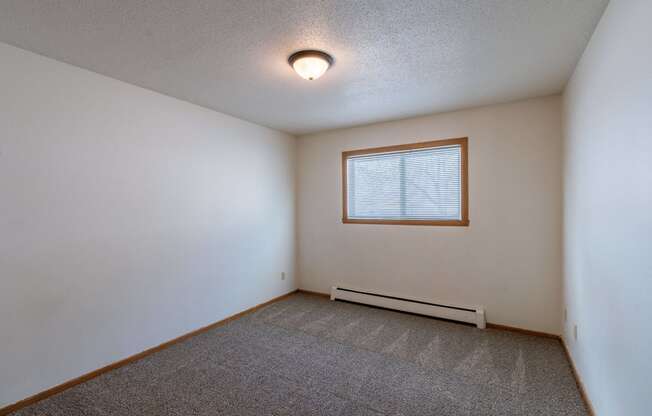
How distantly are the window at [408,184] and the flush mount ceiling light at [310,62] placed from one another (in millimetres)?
1925

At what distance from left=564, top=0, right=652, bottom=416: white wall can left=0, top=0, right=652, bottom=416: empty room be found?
0.06ft

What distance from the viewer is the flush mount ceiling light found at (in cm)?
214

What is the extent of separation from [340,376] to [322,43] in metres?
2.49

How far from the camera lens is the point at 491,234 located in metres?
3.32

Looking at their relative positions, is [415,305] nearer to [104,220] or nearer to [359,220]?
[359,220]

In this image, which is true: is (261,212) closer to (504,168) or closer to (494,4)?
(504,168)

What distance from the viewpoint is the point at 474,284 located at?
3.42 m

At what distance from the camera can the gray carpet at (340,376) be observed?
2055mm

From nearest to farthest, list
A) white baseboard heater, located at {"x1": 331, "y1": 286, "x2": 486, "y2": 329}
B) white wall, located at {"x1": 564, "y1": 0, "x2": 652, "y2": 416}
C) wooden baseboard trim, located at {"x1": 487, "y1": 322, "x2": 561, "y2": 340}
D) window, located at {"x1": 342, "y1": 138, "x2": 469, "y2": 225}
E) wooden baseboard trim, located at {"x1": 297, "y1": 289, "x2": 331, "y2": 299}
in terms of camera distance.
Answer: white wall, located at {"x1": 564, "y1": 0, "x2": 652, "y2": 416} < wooden baseboard trim, located at {"x1": 487, "y1": 322, "x2": 561, "y2": 340} < white baseboard heater, located at {"x1": 331, "y1": 286, "x2": 486, "y2": 329} < window, located at {"x1": 342, "y1": 138, "x2": 469, "y2": 225} < wooden baseboard trim, located at {"x1": 297, "y1": 289, "x2": 331, "y2": 299}

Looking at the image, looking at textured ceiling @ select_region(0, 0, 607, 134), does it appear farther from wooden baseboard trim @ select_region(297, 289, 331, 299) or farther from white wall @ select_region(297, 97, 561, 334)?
wooden baseboard trim @ select_region(297, 289, 331, 299)

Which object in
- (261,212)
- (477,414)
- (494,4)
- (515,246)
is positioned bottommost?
(477,414)

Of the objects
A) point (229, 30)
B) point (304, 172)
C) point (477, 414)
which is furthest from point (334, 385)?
point (304, 172)

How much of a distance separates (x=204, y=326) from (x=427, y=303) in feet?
8.47

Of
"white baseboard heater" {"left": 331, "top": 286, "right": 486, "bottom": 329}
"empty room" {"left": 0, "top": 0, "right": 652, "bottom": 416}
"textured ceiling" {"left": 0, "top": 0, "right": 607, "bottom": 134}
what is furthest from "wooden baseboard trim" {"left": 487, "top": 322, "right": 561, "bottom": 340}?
"textured ceiling" {"left": 0, "top": 0, "right": 607, "bottom": 134}
